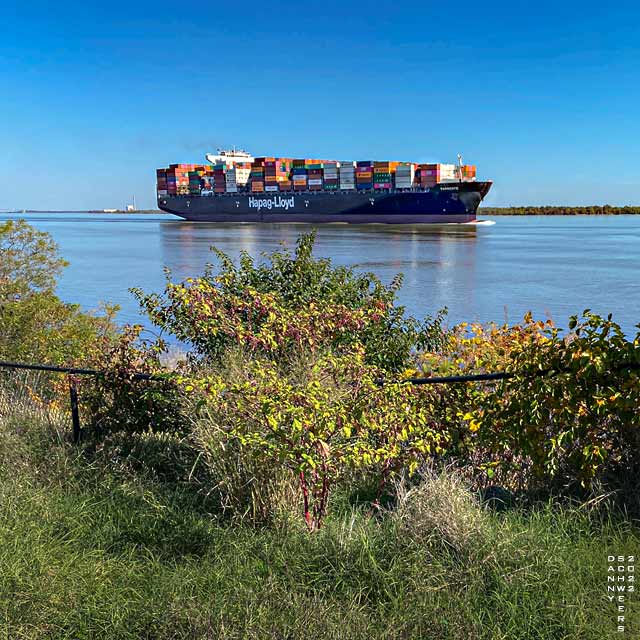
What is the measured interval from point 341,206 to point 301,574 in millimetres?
83289

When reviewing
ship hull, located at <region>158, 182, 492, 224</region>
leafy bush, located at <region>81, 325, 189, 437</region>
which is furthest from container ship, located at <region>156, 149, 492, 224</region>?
leafy bush, located at <region>81, 325, 189, 437</region>

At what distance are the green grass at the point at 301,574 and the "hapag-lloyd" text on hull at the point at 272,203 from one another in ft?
284

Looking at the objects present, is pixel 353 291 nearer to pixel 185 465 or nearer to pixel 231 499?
pixel 185 465

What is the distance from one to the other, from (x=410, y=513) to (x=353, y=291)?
349cm

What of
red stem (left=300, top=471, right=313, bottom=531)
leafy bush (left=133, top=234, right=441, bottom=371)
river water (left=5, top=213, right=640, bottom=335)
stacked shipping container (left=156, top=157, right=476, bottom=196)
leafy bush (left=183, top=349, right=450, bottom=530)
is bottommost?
river water (left=5, top=213, right=640, bottom=335)

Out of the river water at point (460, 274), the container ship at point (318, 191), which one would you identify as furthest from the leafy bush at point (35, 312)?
the container ship at point (318, 191)

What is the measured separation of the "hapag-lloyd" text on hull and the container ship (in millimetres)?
139

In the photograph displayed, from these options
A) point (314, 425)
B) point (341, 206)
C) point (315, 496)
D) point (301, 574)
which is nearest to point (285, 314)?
point (315, 496)

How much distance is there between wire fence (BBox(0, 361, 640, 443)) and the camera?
3838 mm

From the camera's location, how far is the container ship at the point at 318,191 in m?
77.5

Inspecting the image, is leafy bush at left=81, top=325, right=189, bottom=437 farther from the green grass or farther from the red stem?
the red stem

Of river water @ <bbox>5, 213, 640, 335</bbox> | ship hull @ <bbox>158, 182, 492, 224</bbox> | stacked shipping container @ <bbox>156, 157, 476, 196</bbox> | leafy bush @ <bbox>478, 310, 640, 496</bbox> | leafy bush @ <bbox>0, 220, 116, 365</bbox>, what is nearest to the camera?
leafy bush @ <bbox>478, 310, 640, 496</bbox>

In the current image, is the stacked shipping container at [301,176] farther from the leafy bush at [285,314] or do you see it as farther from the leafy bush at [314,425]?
the leafy bush at [314,425]

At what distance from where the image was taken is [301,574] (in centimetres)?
299
